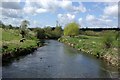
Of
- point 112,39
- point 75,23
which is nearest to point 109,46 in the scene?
point 112,39

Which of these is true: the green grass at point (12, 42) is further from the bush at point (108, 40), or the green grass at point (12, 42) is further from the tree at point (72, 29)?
the tree at point (72, 29)

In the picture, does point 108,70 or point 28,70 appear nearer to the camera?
point 28,70

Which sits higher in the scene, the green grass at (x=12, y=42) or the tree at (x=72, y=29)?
the tree at (x=72, y=29)

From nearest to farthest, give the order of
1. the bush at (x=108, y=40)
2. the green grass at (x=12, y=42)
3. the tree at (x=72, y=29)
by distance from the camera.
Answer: the green grass at (x=12, y=42)
the bush at (x=108, y=40)
the tree at (x=72, y=29)

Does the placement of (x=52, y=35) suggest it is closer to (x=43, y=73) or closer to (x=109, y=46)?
(x=109, y=46)

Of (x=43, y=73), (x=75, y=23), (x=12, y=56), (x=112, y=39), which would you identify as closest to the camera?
(x=43, y=73)

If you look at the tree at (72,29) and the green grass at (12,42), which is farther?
the tree at (72,29)

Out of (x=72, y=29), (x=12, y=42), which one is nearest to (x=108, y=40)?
(x=12, y=42)

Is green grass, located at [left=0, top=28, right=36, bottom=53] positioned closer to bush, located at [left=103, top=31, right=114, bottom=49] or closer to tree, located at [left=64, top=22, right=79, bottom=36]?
bush, located at [left=103, top=31, right=114, bottom=49]

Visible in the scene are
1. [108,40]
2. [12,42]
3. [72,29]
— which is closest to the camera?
[108,40]

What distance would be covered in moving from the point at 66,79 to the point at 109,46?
32798mm

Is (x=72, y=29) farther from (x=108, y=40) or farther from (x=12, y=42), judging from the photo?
(x=108, y=40)

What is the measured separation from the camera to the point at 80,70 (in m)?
40.2

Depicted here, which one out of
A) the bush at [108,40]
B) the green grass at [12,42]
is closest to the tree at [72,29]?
the green grass at [12,42]
